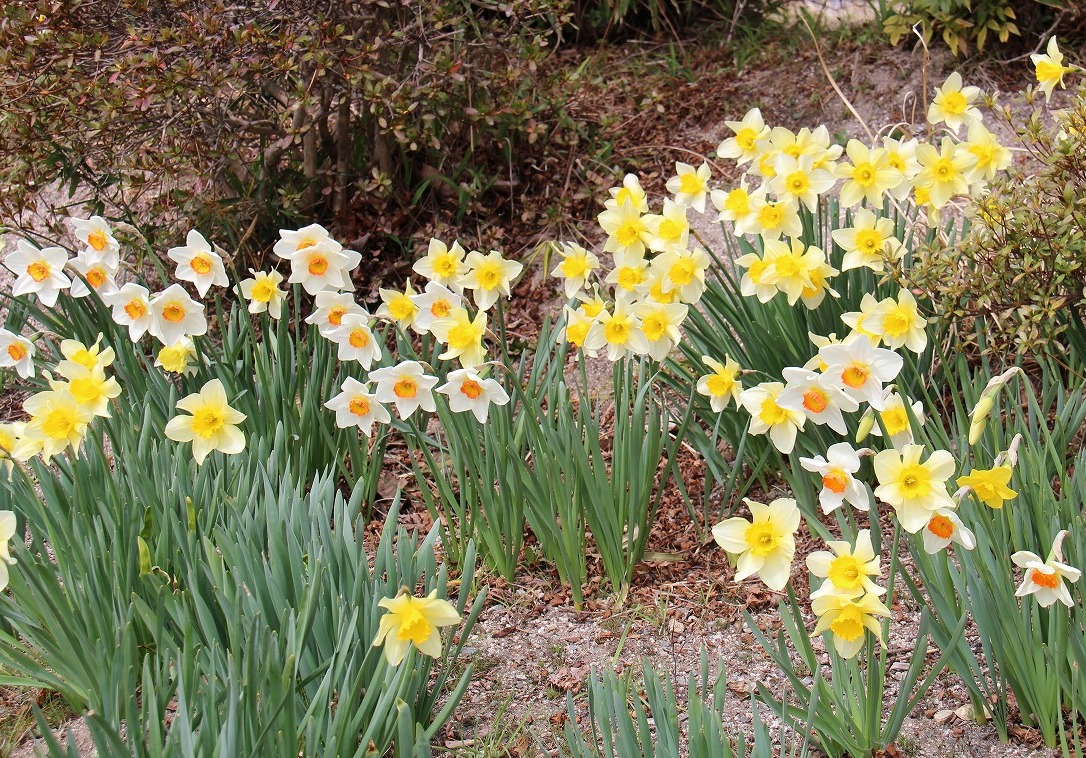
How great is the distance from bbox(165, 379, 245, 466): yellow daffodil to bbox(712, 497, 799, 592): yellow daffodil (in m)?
1.05

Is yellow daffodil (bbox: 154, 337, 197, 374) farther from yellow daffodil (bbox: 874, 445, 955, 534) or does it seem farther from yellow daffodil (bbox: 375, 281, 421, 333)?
yellow daffodil (bbox: 874, 445, 955, 534)

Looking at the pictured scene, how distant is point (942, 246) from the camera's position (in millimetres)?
2684

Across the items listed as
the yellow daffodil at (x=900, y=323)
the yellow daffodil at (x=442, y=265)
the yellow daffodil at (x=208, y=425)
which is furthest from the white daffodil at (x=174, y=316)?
the yellow daffodil at (x=900, y=323)

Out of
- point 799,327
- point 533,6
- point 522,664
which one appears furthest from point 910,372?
point 533,6

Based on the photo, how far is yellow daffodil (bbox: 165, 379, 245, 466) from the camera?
7.03ft

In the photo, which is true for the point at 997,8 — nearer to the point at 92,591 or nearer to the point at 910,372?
the point at 910,372

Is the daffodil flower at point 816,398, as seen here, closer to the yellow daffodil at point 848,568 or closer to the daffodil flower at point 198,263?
the yellow daffodil at point 848,568

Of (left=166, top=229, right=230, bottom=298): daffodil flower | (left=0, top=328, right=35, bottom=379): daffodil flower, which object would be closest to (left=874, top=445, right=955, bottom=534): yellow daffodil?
(left=166, top=229, right=230, bottom=298): daffodil flower

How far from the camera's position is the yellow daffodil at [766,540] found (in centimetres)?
166

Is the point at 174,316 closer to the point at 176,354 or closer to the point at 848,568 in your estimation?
the point at 176,354

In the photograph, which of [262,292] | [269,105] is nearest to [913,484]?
[262,292]

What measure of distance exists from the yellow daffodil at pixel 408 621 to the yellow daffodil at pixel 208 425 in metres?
0.71

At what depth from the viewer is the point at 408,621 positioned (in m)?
1.62

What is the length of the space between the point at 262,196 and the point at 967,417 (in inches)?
103
